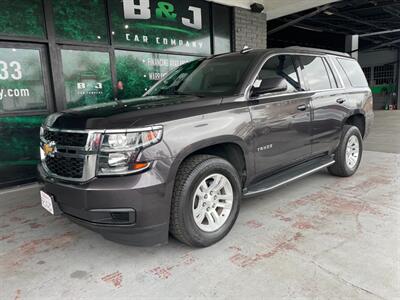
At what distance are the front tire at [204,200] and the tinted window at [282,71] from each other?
1.15 m

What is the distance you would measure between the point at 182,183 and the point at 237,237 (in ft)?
2.93

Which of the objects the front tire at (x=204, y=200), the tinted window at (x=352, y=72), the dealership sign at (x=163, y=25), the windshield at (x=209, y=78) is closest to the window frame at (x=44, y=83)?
the dealership sign at (x=163, y=25)

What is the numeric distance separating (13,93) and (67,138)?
3222 millimetres

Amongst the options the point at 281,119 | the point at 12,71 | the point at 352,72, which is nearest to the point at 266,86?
the point at 281,119

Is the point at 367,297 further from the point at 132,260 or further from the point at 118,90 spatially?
the point at 118,90

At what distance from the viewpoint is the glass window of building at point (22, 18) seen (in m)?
4.78

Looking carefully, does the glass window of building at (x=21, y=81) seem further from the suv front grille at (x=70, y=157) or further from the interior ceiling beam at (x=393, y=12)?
the interior ceiling beam at (x=393, y=12)

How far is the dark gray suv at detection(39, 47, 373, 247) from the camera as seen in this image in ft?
7.55

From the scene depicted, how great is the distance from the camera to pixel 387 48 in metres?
22.0

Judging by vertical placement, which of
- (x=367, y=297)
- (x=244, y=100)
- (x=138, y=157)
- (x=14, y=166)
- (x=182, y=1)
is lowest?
(x=367, y=297)

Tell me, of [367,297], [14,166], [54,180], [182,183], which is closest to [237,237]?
[182,183]

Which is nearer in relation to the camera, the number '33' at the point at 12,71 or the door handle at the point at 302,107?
the door handle at the point at 302,107

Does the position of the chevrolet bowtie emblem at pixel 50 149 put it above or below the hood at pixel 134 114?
below

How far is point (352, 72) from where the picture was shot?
4.84 m
